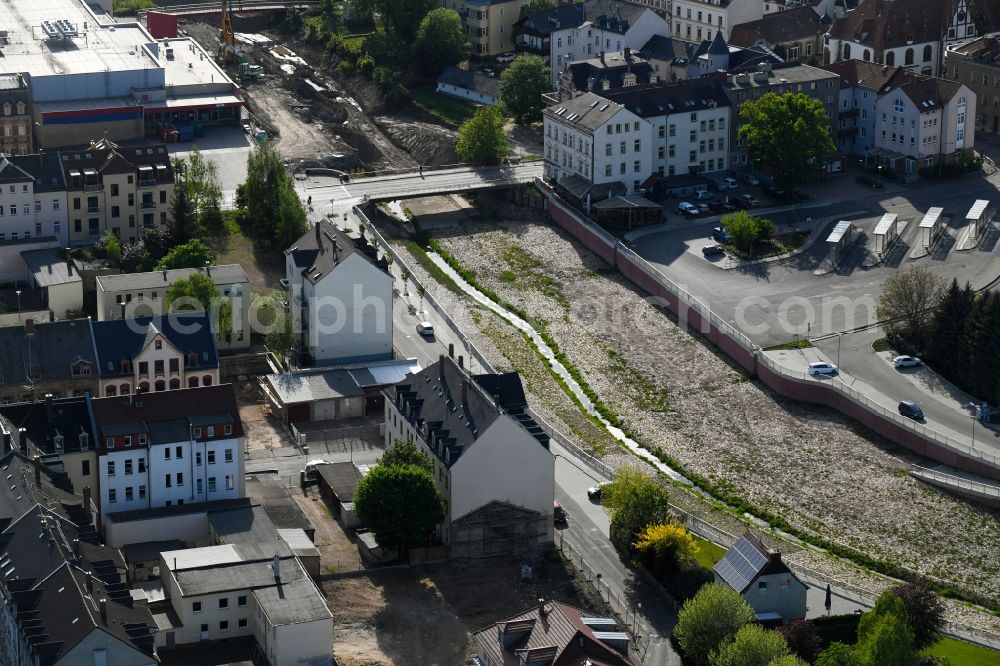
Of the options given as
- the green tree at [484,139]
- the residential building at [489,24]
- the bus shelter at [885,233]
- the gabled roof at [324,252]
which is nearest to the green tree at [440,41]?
the residential building at [489,24]

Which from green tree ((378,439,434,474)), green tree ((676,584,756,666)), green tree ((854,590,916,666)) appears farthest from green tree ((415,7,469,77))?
green tree ((854,590,916,666))

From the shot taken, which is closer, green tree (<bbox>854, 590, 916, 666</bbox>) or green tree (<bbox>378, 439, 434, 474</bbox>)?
green tree (<bbox>854, 590, 916, 666</bbox>)

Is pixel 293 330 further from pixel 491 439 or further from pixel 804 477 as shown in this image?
pixel 804 477

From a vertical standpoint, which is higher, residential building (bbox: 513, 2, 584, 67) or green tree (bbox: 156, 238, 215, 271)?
residential building (bbox: 513, 2, 584, 67)

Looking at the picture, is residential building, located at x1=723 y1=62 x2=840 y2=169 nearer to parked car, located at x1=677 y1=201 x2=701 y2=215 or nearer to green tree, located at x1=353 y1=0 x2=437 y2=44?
parked car, located at x1=677 y1=201 x2=701 y2=215

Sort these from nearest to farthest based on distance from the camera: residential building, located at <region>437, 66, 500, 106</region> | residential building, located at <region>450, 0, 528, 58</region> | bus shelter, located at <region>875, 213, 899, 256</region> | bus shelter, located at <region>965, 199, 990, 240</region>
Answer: bus shelter, located at <region>875, 213, 899, 256</region>, bus shelter, located at <region>965, 199, 990, 240</region>, residential building, located at <region>437, 66, 500, 106</region>, residential building, located at <region>450, 0, 528, 58</region>

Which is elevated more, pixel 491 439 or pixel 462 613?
pixel 491 439

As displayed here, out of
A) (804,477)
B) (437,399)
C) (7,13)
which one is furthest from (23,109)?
(804,477)

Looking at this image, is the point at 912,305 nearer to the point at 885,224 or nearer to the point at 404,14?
the point at 885,224
